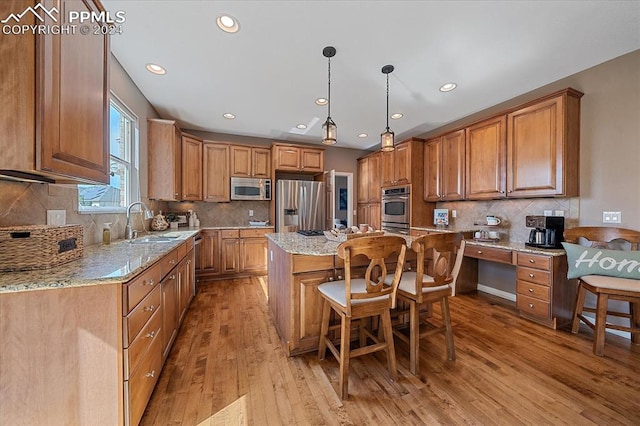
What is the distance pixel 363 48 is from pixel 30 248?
2631 millimetres

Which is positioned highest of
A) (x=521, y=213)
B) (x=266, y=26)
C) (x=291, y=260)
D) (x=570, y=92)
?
(x=266, y=26)

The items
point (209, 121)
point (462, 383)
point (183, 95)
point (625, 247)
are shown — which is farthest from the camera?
point (209, 121)

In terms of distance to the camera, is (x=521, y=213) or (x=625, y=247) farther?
(x=521, y=213)

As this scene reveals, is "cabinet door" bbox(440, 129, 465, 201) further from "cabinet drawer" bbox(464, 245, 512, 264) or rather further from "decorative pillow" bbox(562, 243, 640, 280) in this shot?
"decorative pillow" bbox(562, 243, 640, 280)

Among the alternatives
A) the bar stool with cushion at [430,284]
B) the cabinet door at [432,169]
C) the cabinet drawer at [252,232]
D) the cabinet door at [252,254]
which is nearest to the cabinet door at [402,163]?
the cabinet door at [432,169]

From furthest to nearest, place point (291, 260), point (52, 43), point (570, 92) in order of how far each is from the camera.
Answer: point (570, 92) → point (291, 260) → point (52, 43)

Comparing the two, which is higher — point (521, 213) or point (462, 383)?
point (521, 213)

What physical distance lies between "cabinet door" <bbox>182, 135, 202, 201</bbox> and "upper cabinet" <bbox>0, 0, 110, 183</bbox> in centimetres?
277

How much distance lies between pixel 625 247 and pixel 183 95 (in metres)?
5.11

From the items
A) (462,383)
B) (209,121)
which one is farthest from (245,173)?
(462,383)

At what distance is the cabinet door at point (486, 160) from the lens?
3.15 meters

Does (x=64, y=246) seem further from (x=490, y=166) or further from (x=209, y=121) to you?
(x=490, y=166)

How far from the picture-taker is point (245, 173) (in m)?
4.66

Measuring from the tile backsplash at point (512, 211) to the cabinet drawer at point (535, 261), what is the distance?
631 mm
